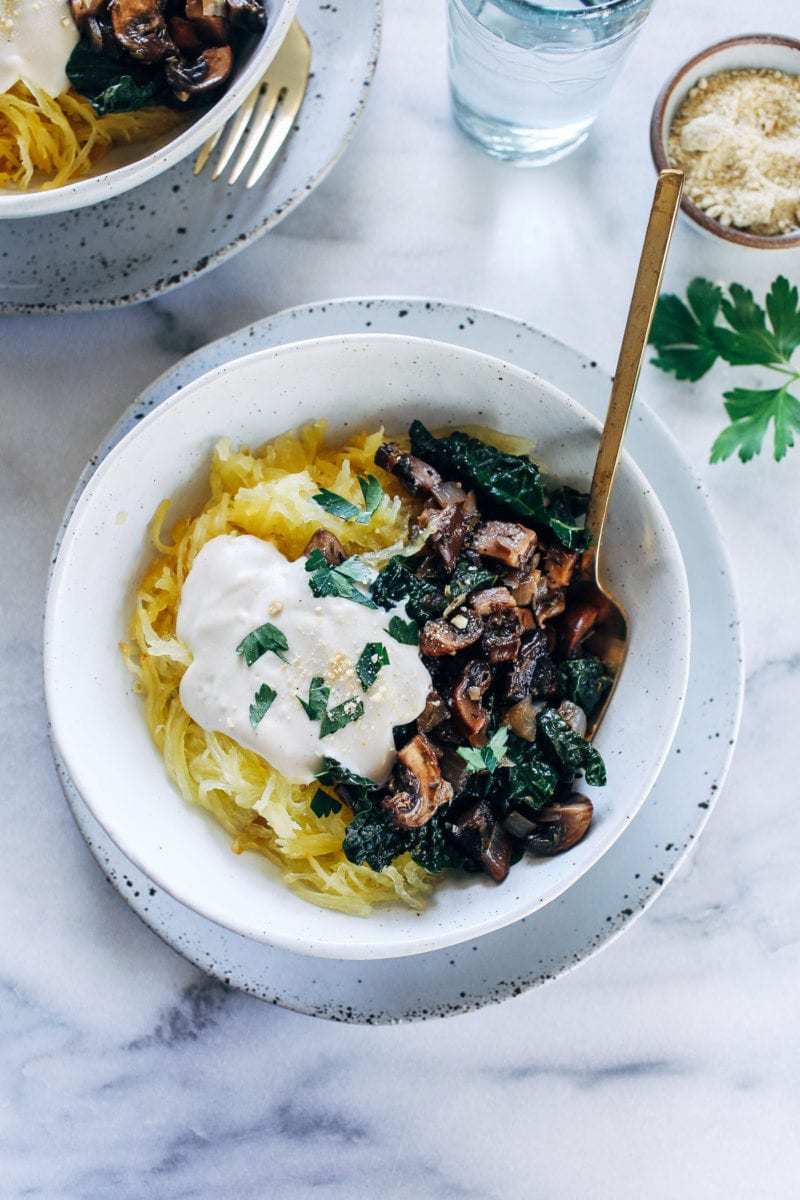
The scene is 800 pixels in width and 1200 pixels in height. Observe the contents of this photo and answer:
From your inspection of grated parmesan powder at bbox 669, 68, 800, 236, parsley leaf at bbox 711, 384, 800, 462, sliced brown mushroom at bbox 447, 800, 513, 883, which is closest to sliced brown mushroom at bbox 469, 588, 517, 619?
sliced brown mushroom at bbox 447, 800, 513, 883

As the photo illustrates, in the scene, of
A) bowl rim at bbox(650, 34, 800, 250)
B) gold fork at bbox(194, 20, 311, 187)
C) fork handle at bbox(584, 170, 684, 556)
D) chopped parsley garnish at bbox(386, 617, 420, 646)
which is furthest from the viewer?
bowl rim at bbox(650, 34, 800, 250)

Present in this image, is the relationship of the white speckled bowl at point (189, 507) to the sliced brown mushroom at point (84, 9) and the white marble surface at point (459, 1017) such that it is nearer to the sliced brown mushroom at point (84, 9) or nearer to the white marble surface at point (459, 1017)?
the white marble surface at point (459, 1017)

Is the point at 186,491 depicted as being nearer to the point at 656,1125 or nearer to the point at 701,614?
the point at 701,614

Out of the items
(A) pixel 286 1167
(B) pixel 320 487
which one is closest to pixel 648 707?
(B) pixel 320 487

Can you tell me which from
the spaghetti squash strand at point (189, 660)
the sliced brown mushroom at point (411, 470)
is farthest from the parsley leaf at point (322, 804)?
the sliced brown mushroom at point (411, 470)

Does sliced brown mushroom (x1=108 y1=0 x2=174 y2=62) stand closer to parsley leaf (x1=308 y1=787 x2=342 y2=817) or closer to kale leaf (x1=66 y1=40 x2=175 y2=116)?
kale leaf (x1=66 y1=40 x2=175 y2=116)
